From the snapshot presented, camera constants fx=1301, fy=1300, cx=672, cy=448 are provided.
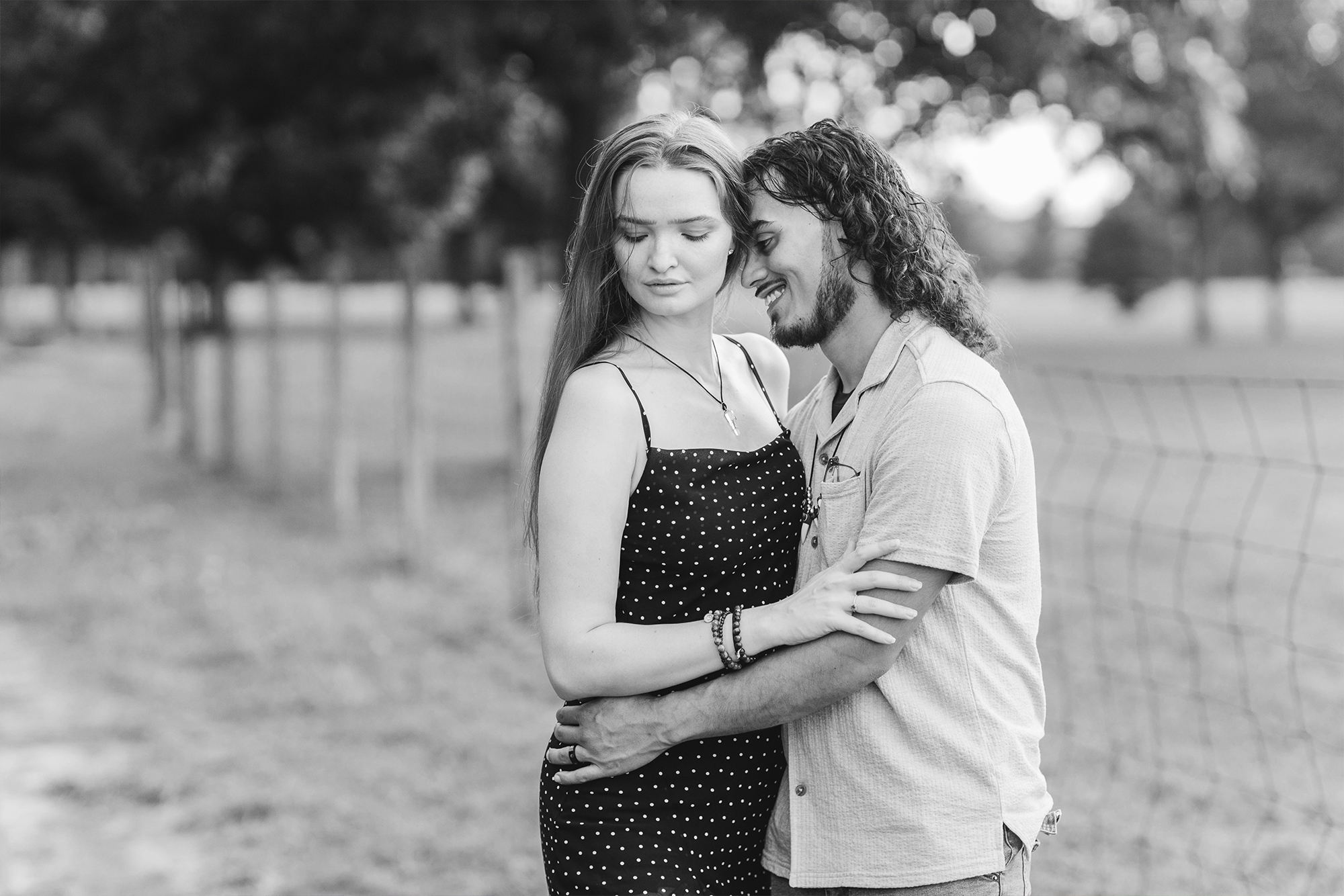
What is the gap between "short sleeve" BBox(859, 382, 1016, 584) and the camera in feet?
6.12

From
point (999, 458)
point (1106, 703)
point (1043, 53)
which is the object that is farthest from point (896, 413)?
point (1043, 53)

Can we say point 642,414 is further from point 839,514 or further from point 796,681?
point 796,681

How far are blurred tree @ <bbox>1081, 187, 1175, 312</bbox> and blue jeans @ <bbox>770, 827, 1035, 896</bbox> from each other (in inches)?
2007

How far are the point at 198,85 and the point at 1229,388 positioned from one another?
638 inches

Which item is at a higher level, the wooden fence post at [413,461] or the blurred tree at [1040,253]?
the blurred tree at [1040,253]

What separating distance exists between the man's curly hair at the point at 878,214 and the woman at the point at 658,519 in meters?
0.12

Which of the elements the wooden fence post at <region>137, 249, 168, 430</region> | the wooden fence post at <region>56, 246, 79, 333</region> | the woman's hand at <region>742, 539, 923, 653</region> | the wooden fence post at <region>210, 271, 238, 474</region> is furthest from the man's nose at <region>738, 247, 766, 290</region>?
the wooden fence post at <region>56, 246, 79, 333</region>

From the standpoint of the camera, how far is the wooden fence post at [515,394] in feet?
24.2

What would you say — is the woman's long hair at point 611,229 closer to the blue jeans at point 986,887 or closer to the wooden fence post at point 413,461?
the blue jeans at point 986,887

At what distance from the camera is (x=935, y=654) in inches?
78.4

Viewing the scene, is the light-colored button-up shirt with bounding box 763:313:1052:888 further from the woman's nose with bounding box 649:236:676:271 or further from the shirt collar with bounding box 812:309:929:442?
the woman's nose with bounding box 649:236:676:271

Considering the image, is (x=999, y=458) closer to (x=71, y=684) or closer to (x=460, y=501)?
(x=71, y=684)

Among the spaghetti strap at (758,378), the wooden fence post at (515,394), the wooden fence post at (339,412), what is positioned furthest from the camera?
the wooden fence post at (339,412)

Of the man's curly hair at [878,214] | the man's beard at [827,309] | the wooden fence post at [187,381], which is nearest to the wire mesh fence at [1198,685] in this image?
the man's curly hair at [878,214]
